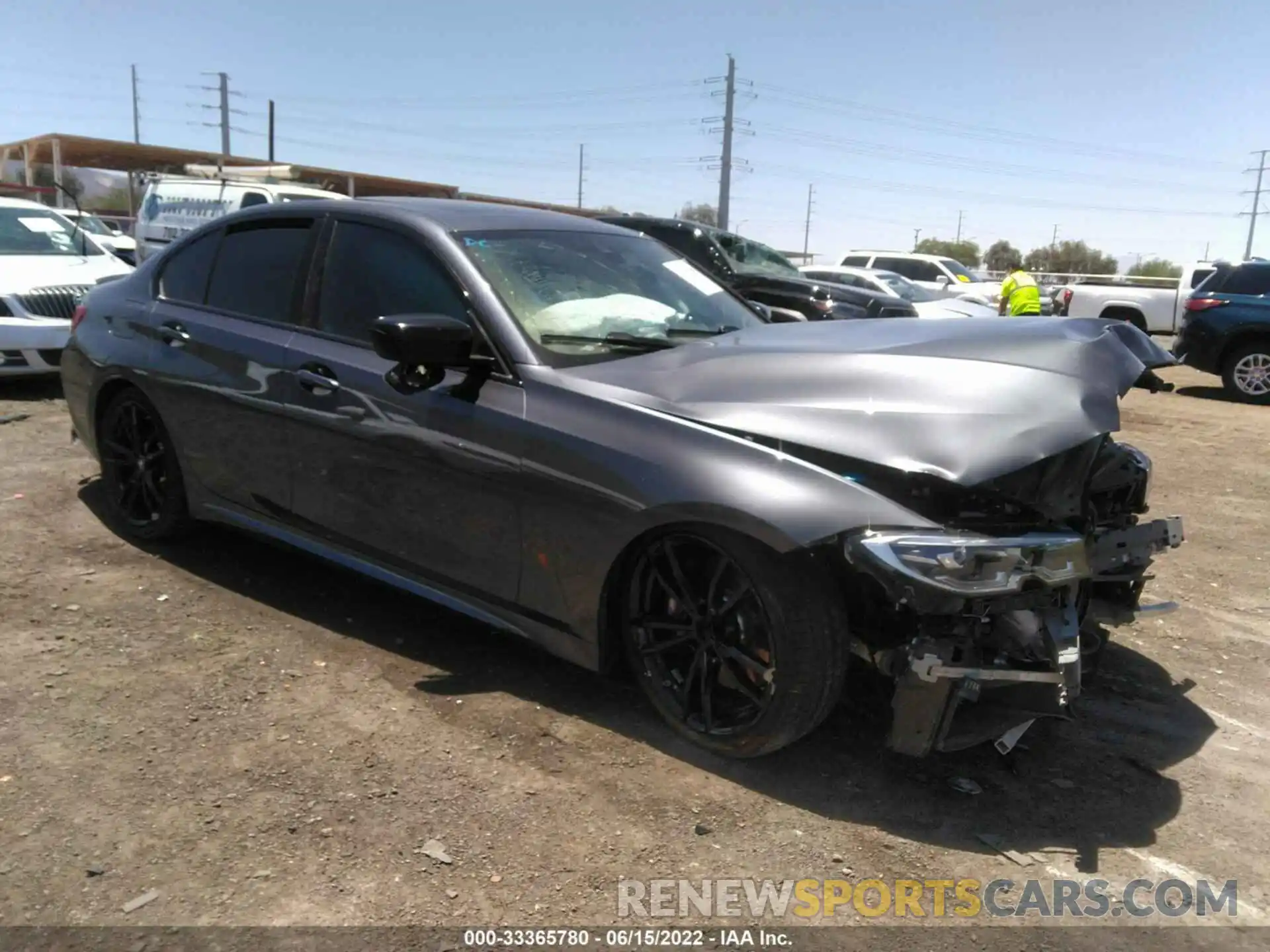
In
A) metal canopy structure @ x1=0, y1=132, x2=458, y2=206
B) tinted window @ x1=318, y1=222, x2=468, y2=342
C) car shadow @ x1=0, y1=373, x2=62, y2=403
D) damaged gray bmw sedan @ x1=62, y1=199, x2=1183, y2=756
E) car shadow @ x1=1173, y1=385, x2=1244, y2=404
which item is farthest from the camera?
metal canopy structure @ x1=0, y1=132, x2=458, y2=206

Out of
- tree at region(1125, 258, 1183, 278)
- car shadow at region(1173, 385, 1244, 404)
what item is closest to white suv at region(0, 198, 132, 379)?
car shadow at region(1173, 385, 1244, 404)

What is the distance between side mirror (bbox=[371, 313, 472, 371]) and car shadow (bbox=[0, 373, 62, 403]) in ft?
19.8

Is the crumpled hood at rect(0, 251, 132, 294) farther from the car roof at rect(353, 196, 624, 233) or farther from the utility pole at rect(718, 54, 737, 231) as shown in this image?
the utility pole at rect(718, 54, 737, 231)

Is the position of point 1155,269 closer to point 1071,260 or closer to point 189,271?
point 1071,260

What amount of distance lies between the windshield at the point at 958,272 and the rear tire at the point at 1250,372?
9073mm

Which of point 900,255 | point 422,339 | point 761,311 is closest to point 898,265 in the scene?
point 900,255

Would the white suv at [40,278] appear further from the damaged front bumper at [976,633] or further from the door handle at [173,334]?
the damaged front bumper at [976,633]

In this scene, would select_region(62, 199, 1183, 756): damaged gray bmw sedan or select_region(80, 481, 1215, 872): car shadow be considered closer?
select_region(62, 199, 1183, 756): damaged gray bmw sedan

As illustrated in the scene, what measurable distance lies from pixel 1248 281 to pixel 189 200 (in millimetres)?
14398

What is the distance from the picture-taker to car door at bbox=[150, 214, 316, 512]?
3.86 m

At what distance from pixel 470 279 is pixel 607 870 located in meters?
1.94

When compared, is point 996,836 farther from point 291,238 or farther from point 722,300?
point 291,238

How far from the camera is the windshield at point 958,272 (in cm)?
2109

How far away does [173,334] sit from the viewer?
4270 millimetres
